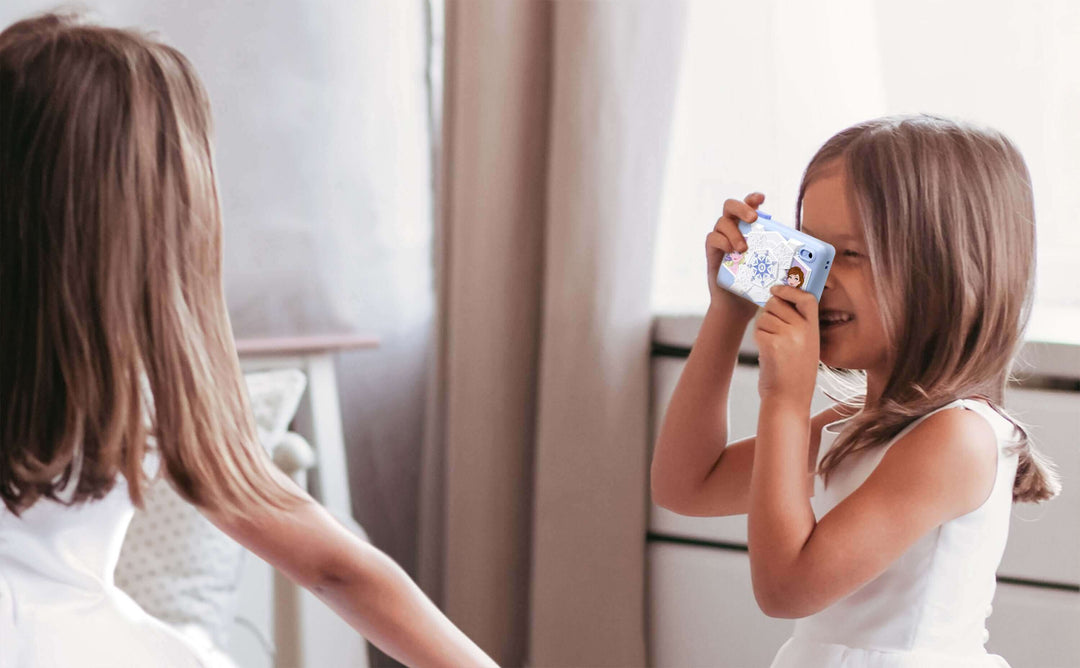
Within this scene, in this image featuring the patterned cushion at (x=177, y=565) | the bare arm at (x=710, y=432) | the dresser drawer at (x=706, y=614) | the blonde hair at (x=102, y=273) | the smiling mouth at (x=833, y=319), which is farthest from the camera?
the dresser drawer at (x=706, y=614)

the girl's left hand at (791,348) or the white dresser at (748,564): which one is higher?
A: the girl's left hand at (791,348)

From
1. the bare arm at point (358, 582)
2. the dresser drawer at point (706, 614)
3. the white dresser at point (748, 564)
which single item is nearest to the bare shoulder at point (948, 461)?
the bare arm at point (358, 582)

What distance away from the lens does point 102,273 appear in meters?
0.68

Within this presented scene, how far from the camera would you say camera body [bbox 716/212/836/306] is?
74cm

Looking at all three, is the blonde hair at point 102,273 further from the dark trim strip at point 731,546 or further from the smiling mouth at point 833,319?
the dark trim strip at point 731,546

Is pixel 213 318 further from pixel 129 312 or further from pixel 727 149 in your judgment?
pixel 727 149

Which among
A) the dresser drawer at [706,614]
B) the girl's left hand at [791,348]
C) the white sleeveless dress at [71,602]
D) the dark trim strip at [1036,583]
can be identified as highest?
the girl's left hand at [791,348]

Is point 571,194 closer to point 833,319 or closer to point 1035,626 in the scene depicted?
point 833,319

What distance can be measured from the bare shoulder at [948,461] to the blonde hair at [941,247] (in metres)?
0.03

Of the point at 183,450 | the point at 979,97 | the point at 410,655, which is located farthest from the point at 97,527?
the point at 979,97

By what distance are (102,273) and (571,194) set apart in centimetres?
72

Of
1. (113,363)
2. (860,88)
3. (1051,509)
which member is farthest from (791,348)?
(860,88)

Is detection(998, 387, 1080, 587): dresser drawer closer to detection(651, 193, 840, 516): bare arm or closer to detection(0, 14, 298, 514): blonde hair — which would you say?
detection(651, 193, 840, 516): bare arm

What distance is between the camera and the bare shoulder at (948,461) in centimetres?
73
